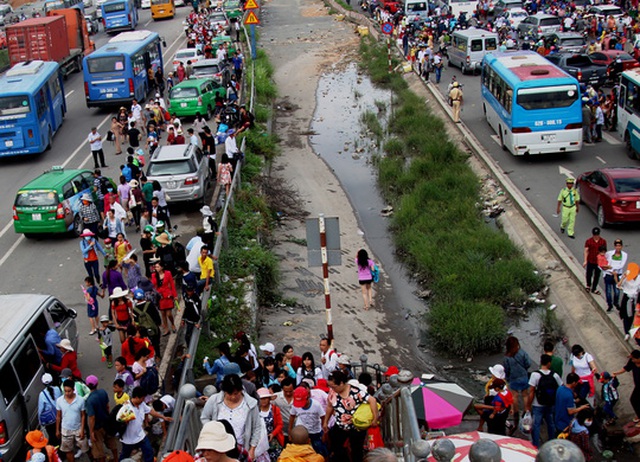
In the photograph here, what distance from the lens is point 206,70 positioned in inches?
1435

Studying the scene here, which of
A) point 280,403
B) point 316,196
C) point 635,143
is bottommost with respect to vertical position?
point 316,196

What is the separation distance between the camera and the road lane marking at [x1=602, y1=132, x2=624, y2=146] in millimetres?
26970

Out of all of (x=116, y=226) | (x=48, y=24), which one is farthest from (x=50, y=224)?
(x=48, y=24)

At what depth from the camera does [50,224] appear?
780 inches

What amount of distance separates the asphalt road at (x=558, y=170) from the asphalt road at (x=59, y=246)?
9279 millimetres

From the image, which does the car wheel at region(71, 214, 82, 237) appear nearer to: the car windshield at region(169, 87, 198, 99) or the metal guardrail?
the metal guardrail

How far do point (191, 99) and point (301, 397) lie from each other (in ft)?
79.7

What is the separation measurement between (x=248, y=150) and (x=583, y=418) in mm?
19150

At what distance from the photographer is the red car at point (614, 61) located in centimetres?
3338

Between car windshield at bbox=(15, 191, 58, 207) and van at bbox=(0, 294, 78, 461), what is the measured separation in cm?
714

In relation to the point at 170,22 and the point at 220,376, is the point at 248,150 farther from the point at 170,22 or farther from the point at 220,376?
the point at 170,22

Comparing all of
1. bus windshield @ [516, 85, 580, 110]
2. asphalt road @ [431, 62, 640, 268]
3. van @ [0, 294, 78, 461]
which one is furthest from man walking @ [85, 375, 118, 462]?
bus windshield @ [516, 85, 580, 110]

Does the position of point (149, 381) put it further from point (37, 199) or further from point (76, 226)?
point (76, 226)

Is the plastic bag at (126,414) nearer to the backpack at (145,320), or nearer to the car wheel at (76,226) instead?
the backpack at (145,320)
